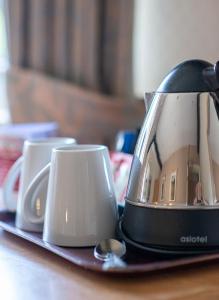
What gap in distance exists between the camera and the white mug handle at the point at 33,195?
0.93 metres

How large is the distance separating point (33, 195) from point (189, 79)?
0.30 meters

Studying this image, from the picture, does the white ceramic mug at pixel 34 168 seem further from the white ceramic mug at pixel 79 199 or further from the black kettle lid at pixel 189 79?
the black kettle lid at pixel 189 79

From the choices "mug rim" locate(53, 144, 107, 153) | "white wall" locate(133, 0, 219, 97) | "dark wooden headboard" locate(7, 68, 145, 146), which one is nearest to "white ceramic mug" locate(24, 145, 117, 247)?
"mug rim" locate(53, 144, 107, 153)

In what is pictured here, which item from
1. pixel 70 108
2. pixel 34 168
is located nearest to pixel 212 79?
pixel 34 168

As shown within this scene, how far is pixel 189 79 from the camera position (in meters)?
0.84

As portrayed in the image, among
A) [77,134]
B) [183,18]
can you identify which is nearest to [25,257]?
[183,18]

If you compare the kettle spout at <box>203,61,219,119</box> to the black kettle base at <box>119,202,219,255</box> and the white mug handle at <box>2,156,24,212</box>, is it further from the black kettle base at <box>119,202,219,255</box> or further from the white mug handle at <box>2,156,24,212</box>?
the white mug handle at <box>2,156,24,212</box>

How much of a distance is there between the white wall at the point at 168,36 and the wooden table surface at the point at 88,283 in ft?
2.45

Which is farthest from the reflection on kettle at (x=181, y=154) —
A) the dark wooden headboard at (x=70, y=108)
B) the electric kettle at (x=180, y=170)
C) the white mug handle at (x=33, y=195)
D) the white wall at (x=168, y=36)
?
the dark wooden headboard at (x=70, y=108)

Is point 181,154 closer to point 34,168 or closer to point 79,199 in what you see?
point 79,199

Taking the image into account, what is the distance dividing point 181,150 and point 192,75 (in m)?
0.10

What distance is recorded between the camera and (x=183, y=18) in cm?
153

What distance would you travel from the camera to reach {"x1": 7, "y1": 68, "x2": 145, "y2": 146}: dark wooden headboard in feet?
5.60

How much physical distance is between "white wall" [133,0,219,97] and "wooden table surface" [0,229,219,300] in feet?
2.45
